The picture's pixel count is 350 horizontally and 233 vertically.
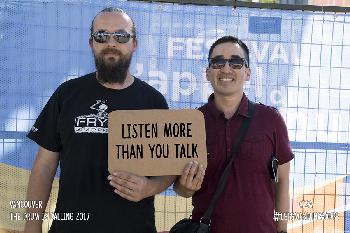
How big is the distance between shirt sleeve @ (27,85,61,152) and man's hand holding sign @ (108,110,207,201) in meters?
0.38

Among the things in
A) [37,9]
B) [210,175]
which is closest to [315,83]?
[210,175]

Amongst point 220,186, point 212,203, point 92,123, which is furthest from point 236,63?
point 92,123

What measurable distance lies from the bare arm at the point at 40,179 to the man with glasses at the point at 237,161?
30.9 inches

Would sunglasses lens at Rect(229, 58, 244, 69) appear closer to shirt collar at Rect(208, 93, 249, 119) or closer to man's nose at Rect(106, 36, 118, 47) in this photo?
shirt collar at Rect(208, 93, 249, 119)

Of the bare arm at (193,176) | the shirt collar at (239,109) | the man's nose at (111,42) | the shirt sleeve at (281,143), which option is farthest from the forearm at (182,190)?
the man's nose at (111,42)

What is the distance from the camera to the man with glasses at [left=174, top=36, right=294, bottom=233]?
3172mm

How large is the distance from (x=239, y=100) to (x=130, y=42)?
0.81 m

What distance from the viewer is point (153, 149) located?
3104mm

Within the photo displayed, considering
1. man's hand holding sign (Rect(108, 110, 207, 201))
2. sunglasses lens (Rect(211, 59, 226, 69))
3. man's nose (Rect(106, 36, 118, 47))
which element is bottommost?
man's hand holding sign (Rect(108, 110, 207, 201))

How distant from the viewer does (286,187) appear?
352 cm

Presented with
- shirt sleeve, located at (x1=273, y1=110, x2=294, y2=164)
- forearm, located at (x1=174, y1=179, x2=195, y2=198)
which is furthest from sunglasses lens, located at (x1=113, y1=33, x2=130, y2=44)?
shirt sleeve, located at (x1=273, y1=110, x2=294, y2=164)

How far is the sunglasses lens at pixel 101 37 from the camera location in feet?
10.4

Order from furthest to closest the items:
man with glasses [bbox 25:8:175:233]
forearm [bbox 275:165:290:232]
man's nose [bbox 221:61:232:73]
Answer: forearm [bbox 275:165:290:232] → man's nose [bbox 221:61:232:73] → man with glasses [bbox 25:8:175:233]

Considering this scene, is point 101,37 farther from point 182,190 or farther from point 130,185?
point 182,190
